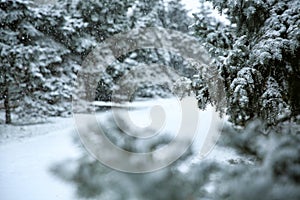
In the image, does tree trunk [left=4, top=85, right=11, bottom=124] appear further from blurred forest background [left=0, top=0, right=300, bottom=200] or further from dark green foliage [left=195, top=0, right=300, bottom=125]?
dark green foliage [left=195, top=0, right=300, bottom=125]

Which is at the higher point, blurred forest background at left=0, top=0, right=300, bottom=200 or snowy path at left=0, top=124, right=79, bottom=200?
blurred forest background at left=0, top=0, right=300, bottom=200

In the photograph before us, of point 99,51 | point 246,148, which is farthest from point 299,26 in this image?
point 99,51

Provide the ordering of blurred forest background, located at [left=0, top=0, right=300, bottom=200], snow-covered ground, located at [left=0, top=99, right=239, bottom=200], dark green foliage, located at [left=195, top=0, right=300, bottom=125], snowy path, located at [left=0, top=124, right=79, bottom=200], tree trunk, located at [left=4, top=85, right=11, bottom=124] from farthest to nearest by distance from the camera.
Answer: tree trunk, located at [left=4, top=85, right=11, bottom=124], snowy path, located at [left=0, top=124, right=79, bottom=200], snow-covered ground, located at [left=0, top=99, right=239, bottom=200], dark green foliage, located at [left=195, top=0, right=300, bottom=125], blurred forest background, located at [left=0, top=0, right=300, bottom=200]

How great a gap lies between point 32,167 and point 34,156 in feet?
4.08

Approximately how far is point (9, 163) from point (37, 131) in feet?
14.8

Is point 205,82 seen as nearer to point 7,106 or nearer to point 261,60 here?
point 261,60

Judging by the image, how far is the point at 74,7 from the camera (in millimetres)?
17328

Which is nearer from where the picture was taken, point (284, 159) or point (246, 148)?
point (284, 159)

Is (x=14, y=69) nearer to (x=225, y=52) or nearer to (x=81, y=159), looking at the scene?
(x=225, y=52)

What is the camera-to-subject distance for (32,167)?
8922 millimetres

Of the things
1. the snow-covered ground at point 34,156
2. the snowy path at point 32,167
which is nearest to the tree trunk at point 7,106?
the snow-covered ground at point 34,156

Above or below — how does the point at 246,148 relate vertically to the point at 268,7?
below

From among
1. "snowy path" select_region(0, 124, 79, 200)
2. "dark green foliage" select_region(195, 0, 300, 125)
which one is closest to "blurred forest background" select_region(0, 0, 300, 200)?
"dark green foliage" select_region(195, 0, 300, 125)

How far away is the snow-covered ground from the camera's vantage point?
6.38 metres
